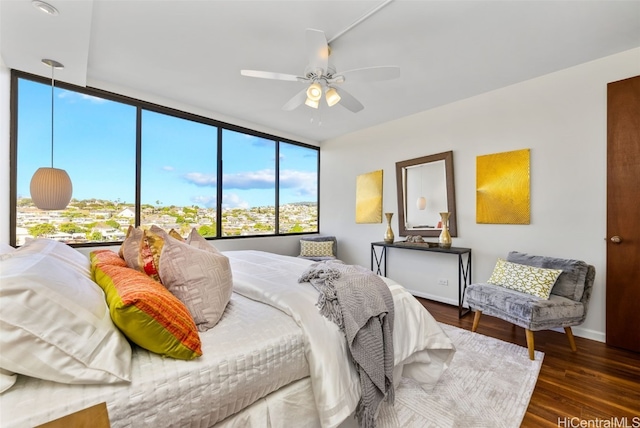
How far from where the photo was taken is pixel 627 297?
2.40 meters

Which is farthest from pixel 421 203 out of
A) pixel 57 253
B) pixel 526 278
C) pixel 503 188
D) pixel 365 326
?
pixel 57 253

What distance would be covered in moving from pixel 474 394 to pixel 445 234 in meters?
2.02

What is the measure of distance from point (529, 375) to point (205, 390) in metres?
2.25

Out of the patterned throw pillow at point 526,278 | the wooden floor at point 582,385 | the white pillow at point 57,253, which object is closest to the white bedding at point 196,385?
the white pillow at point 57,253

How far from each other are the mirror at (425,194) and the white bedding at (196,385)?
3.09 m

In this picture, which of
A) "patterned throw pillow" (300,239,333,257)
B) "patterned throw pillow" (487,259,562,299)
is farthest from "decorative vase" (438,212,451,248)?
"patterned throw pillow" (300,239,333,257)

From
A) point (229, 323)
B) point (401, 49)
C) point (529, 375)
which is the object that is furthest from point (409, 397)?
point (401, 49)

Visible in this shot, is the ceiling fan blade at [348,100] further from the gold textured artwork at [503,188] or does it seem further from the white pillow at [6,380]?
the white pillow at [6,380]

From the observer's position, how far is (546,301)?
225 centimetres

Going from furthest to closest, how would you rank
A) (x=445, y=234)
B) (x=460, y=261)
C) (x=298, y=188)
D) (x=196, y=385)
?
(x=298, y=188)
(x=445, y=234)
(x=460, y=261)
(x=196, y=385)

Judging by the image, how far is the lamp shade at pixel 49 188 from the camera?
233 cm

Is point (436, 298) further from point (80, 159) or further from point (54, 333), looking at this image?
point (80, 159)

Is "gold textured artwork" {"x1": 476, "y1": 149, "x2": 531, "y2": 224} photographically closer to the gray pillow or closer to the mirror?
the mirror

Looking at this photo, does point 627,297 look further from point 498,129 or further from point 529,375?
point 498,129
